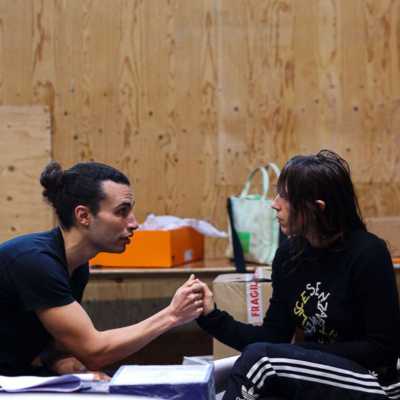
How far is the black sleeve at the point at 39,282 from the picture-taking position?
81.4 inches

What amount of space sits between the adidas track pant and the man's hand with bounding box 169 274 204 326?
30 cm

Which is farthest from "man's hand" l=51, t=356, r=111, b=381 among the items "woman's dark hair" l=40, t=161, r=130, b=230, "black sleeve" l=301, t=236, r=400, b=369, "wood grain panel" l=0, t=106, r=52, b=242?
"wood grain panel" l=0, t=106, r=52, b=242

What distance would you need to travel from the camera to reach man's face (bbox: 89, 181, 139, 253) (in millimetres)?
2307

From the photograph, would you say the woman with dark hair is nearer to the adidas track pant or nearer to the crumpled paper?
the adidas track pant

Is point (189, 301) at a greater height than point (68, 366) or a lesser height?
greater

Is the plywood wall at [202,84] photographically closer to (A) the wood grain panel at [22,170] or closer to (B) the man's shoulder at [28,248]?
(A) the wood grain panel at [22,170]

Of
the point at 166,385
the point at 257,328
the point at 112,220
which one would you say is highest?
the point at 112,220

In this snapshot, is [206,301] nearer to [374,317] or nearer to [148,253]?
[374,317]

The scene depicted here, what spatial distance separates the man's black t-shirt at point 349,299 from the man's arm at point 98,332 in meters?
0.33

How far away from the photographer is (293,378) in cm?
187

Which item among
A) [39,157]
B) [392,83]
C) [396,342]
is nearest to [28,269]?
[396,342]

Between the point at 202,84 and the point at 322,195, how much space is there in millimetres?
2410

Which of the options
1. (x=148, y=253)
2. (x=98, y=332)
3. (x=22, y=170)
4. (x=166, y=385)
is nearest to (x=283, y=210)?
(x=98, y=332)

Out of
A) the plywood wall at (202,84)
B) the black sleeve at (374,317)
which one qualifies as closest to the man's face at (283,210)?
the black sleeve at (374,317)
